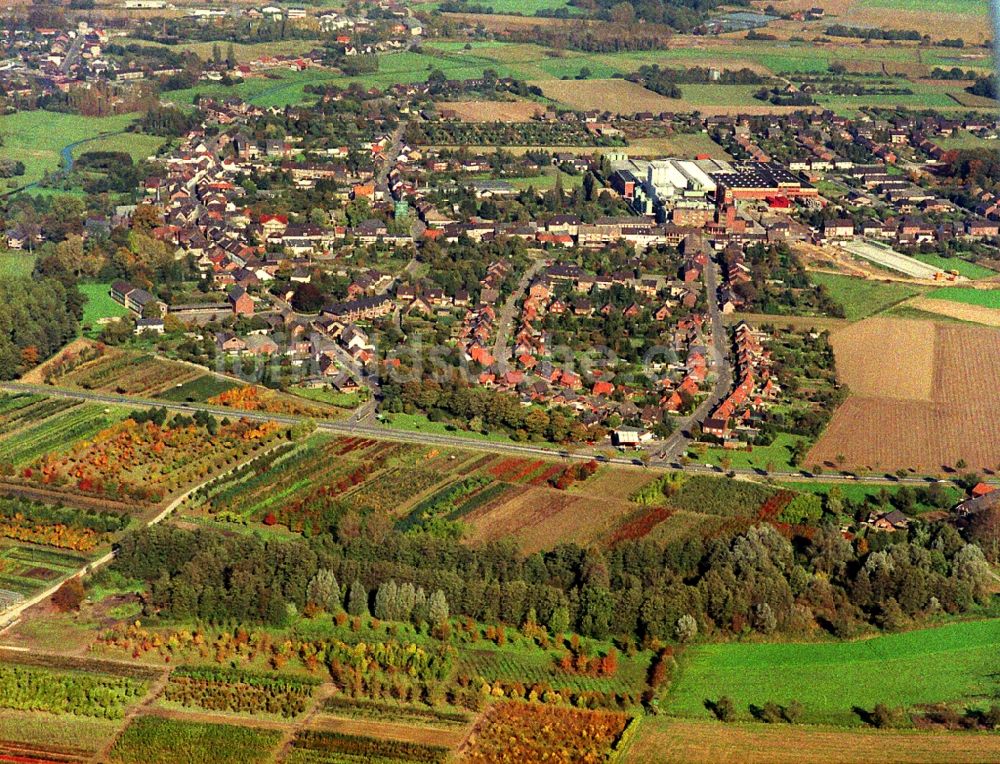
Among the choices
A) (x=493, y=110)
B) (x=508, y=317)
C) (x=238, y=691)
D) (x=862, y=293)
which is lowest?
(x=238, y=691)


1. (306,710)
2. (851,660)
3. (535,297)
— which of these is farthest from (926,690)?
(535,297)

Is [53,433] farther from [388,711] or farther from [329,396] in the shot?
[388,711]

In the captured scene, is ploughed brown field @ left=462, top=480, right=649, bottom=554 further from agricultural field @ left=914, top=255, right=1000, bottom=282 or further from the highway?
agricultural field @ left=914, top=255, right=1000, bottom=282

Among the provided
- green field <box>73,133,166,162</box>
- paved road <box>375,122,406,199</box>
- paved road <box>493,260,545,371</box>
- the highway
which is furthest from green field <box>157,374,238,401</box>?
green field <box>73,133,166,162</box>

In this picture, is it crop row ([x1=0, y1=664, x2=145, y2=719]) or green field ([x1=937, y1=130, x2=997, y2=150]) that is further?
green field ([x1=937, y1=130, x2=997, y2=150])

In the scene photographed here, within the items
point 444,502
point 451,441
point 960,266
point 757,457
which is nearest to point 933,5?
point 960,266

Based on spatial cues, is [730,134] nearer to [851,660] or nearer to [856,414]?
[856,414]
